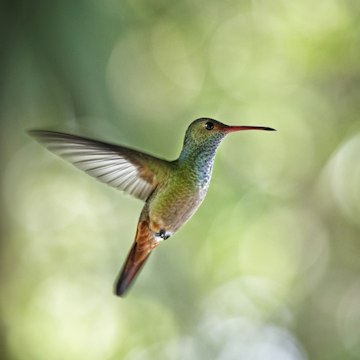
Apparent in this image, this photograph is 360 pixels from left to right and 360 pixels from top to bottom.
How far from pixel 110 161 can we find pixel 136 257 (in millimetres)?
131

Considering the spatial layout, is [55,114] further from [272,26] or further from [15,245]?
[272,26]

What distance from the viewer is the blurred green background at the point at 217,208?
2396 mm

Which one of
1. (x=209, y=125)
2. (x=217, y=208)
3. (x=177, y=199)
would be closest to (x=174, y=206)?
(x=177, y=199)

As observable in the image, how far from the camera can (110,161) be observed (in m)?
0.82

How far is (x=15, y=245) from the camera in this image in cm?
223

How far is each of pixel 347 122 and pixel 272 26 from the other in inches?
20.9

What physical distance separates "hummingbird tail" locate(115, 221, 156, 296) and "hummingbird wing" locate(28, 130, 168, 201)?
0.27ft

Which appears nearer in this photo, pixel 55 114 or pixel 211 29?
pixel 55 114

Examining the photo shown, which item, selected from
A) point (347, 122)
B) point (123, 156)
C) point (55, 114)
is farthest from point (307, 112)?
point (123, 156)

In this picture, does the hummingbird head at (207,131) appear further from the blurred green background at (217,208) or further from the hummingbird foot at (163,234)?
the blurred green background at (217,208)

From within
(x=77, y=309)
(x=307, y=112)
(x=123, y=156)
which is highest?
(x=307, y=112)

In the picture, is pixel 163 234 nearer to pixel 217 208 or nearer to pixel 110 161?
pixel 110 161

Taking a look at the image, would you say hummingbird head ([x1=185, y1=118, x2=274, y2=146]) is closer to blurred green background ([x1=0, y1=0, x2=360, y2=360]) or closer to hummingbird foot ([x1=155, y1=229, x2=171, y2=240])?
hummingbird foot ([x1=155, y1=229, x2=171, y2=240])

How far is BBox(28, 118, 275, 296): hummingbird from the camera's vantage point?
2.24 feet
